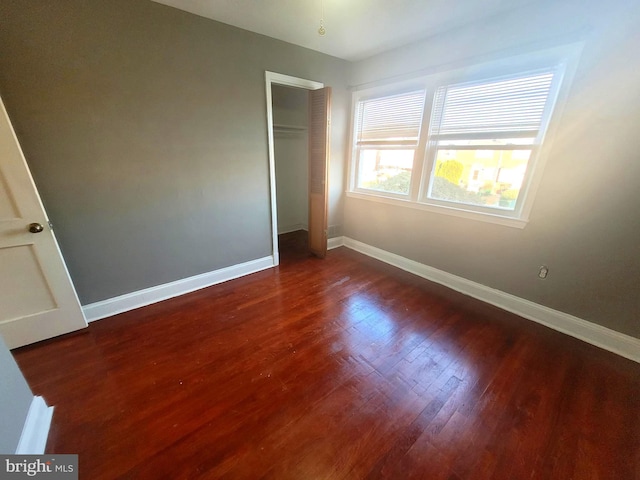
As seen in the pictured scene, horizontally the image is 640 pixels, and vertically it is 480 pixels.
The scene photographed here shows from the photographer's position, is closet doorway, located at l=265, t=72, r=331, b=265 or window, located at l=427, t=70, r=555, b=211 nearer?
window, located at l=427, t=70, r=555, b=211

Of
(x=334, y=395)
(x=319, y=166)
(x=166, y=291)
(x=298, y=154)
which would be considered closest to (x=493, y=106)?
(x=319, y=166)

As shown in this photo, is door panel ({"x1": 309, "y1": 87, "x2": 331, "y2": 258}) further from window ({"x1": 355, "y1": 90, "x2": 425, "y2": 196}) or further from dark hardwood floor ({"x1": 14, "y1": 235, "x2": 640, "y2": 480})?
dark hardwood floor ({"x1": 14, "y1": 235, "x2": 640, "y2": 480})

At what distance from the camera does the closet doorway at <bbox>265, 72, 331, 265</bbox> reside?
2.88 m

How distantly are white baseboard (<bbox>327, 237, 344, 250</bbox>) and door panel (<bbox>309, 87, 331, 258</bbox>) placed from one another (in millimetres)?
350

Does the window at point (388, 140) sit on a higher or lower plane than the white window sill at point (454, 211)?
higher

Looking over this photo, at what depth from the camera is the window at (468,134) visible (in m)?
2.00

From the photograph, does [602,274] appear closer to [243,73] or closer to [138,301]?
[243,73]

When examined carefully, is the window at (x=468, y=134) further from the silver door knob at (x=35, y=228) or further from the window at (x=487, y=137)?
the silver door knob at (x=35, y=228)

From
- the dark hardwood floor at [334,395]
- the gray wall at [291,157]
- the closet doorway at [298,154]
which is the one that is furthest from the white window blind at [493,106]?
the gray wall at [291,157]

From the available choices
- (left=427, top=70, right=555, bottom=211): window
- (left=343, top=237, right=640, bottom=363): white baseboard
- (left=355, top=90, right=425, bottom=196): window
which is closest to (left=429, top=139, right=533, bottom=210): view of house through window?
(left=427, top=70, right=555, bottom=211): window

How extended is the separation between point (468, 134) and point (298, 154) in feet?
8.97

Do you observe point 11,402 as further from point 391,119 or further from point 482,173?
point 391,119

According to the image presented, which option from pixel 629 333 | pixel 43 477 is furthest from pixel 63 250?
pixel 629 333

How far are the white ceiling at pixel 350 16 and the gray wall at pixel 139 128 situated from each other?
6.6 inches
